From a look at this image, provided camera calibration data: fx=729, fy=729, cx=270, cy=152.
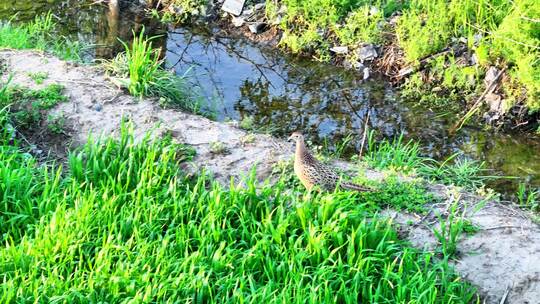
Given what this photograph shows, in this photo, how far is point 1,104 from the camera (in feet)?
21.0

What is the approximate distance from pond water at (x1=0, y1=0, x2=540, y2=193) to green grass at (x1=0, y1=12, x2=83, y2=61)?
1.13 feet

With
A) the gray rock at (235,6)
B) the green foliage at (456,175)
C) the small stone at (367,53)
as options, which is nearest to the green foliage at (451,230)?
the green foliage at (456,175)

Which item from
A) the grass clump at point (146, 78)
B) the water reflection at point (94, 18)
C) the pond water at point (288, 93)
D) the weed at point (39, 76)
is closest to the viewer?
the weed at point (39, 76)

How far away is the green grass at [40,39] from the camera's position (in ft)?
27.1

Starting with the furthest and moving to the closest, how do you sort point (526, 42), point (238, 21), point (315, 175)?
point (238, 21) < point (526, 42) < point (315, 175)

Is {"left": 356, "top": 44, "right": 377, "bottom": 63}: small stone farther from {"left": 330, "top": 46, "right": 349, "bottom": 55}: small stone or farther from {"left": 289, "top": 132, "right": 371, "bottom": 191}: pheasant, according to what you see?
{"left": 289, "top": 132, "right": 371, "bottom": 191}: pheasant

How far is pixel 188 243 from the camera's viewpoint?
4.88 m

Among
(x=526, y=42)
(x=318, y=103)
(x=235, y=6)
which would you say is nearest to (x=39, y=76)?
(x=318, y=103)

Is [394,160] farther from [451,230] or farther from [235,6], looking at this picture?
[235,6]

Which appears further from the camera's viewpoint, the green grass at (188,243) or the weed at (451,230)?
the weed at (451,230)

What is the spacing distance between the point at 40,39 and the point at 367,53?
4049mm

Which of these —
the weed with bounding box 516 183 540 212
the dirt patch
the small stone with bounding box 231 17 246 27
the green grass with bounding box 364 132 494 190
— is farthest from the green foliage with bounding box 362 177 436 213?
the small stone with bounding box 231 17 246 27

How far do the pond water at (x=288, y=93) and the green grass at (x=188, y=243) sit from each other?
2.56 meters

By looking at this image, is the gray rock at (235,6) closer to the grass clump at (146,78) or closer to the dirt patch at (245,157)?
the grass clump at (146,78)
